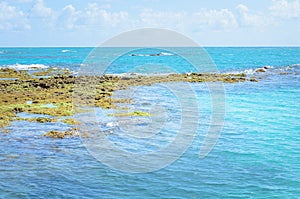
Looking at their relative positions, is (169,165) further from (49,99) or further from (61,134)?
(49,99)

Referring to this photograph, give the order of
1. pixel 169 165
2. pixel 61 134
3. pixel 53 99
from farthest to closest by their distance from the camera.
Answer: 1. pixel 53 99
2. pixel 61 134
3. pixel 169 165

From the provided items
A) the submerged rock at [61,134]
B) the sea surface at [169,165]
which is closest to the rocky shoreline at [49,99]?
the submerged rock at [61,134]

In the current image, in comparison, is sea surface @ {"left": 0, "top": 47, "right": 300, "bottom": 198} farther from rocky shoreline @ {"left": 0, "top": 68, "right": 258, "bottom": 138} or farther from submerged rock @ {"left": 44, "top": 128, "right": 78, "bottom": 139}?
rocky shoreline @ {"left": 0, "top": 68, "right": 258, "bottom": 138}

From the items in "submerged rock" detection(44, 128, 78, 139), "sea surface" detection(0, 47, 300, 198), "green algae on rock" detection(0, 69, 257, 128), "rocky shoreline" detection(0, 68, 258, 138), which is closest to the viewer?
"sea surface" detection(0, 47, 300, 198)

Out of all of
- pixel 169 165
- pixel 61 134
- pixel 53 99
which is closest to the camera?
pixel 169 165

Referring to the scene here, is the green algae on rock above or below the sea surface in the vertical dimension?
above

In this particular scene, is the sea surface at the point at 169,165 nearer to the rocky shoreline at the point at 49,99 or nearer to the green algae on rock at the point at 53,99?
the rocky shoreline at the point at 49,99

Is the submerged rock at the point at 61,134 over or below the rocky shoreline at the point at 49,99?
below

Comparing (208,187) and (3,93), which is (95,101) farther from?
(208,187)

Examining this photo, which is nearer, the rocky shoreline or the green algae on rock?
the rocky shoreline

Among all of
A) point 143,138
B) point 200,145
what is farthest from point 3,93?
point 200,145

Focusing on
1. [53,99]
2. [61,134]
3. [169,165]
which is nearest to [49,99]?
[53,99]

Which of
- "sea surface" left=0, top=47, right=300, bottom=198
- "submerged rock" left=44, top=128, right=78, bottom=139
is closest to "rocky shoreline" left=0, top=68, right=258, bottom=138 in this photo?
"submerged rock" left=44, top=128, right=78, bottom=139

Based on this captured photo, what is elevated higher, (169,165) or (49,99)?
(49,99)
